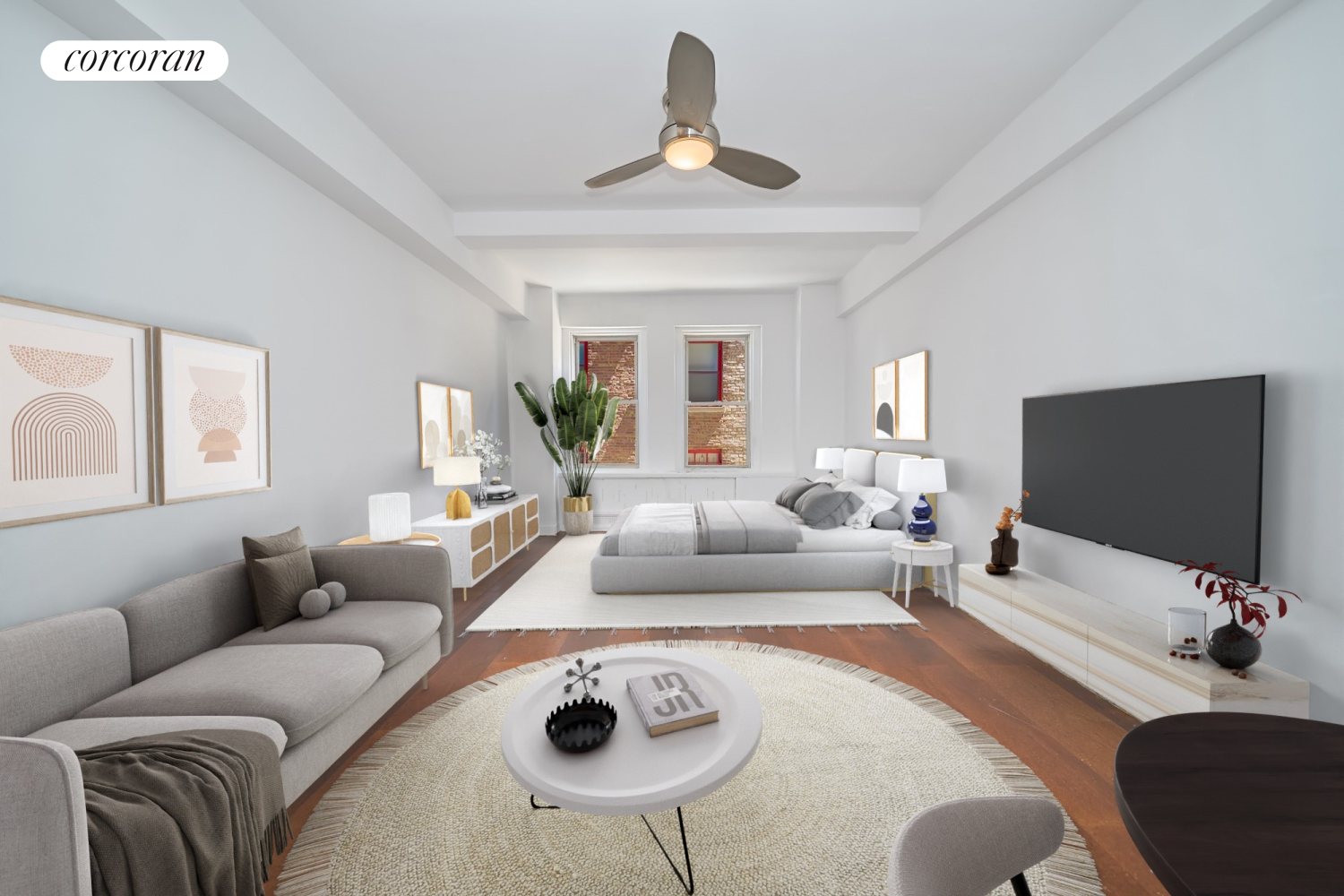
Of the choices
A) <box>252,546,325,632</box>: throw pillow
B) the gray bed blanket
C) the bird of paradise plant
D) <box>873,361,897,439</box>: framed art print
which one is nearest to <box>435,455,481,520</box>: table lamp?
<box>252,546,325,632</box>: throw pillow

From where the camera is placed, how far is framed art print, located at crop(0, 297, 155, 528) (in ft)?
5.65

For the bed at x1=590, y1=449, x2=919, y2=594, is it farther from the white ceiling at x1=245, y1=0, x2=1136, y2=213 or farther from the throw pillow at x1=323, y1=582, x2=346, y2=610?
the white ceiling at x1=245, y1=0, x2=1136, y2=213

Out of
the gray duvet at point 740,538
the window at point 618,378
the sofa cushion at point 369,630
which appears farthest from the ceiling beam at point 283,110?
the window at point 618,378

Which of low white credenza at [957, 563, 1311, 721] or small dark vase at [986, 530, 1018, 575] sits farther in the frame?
small dark vase at [986, 530, 1018, 575]

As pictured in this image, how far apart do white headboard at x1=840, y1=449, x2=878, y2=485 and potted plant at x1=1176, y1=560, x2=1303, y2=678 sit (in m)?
3.24

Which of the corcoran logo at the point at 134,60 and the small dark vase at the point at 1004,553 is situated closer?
the corcoran logo at the point at 134,60

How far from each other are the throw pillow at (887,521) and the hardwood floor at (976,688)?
0.57 meters

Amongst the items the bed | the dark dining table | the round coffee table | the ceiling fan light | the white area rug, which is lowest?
the white area rug

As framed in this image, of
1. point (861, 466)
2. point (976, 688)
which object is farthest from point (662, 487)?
point (976, 688)

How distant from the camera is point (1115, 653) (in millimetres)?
2238

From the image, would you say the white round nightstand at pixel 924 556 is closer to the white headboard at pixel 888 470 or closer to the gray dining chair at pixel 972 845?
the white headboard at pixel 888 470

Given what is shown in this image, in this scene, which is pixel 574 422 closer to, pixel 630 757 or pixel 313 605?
pixel 313 605

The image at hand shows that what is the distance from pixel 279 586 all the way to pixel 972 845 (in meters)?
2.60

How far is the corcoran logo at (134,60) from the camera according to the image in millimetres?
1882
